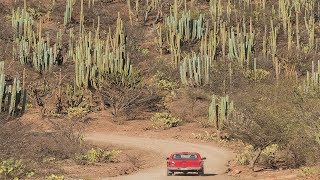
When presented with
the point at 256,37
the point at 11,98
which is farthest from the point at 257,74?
the point at 11,98

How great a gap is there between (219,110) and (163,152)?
4332 mm

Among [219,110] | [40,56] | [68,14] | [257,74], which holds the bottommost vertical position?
[219,110]

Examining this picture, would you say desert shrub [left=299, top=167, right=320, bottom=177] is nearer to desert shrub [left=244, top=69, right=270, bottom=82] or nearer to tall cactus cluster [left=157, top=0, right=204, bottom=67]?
desert shrub [left=244, top=69, right=270, bottom=82]

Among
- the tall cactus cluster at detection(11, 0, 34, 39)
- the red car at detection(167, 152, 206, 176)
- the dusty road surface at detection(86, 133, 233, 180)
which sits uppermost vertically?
the tall cactus cluster at detection(11, 0, 34, 39)

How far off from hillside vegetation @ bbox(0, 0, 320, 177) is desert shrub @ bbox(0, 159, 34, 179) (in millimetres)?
5717

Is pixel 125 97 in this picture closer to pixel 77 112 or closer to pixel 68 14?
pixel 77 112

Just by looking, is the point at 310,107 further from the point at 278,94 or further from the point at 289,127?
the point at 278,94

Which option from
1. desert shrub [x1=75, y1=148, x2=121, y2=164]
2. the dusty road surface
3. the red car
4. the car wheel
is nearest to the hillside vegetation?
the dusty road surface

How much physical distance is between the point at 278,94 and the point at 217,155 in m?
3.79

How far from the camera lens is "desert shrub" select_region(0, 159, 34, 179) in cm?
1419

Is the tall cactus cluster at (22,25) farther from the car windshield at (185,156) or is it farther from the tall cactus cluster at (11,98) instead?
the car windshield at (185,156)

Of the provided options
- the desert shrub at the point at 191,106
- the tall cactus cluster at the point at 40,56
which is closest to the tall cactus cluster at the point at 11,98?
the tall cactus cluster at the point at 40,56

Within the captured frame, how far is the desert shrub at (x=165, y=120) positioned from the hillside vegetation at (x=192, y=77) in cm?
8

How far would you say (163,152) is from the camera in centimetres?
2348
